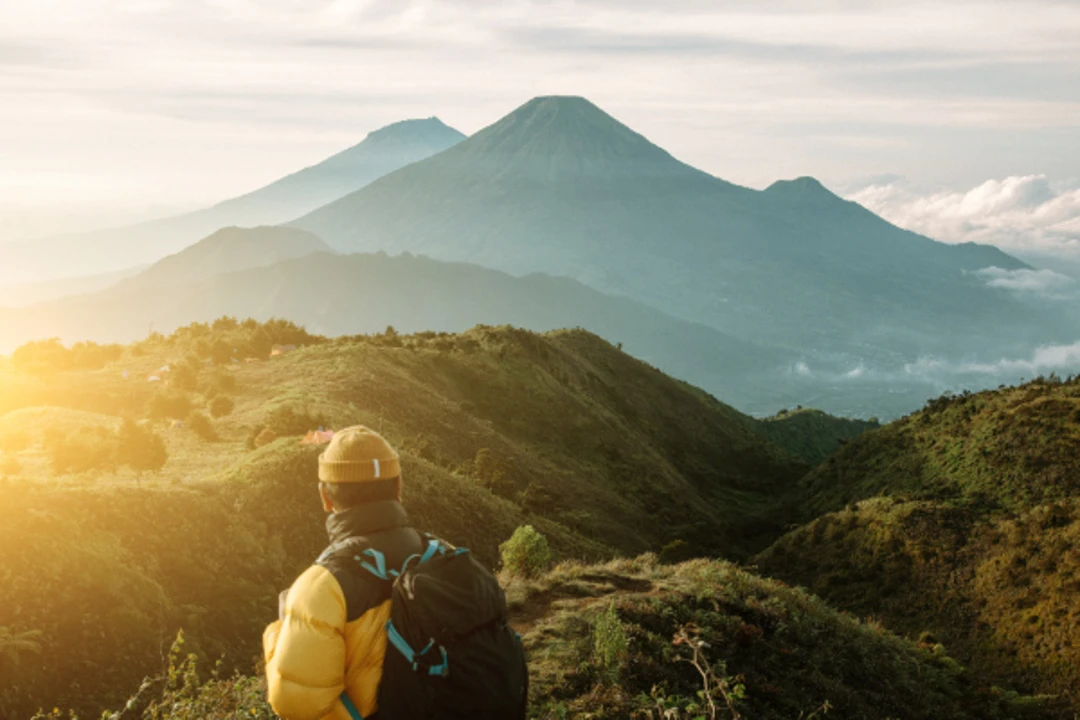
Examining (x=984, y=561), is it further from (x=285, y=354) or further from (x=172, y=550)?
(x=285, y=354)

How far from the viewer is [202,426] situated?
2744 centimetres

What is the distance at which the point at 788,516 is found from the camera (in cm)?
4869

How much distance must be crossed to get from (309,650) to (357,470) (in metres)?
1.06

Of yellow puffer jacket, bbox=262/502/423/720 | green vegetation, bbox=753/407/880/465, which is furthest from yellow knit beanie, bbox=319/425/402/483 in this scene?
green vegetation, bbox=753/407/880/465

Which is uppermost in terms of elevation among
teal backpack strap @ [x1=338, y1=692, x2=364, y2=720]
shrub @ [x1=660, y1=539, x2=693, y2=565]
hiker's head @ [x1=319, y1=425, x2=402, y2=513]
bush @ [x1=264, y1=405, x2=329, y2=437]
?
hiker's head @ [x1=319, y1=425, x2=402, y2=513]

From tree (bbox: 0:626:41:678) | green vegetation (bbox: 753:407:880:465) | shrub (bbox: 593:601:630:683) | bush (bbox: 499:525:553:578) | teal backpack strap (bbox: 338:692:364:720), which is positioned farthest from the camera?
green vegetation (bbox: 753:407:880:465)

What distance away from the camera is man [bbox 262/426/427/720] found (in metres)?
4.12

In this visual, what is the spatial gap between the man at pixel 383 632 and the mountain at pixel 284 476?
9120 mm

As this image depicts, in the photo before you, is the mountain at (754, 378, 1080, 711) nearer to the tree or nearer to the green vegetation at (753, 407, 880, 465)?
the tree

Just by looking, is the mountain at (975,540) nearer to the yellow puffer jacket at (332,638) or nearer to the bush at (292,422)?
the bush at (292,422)

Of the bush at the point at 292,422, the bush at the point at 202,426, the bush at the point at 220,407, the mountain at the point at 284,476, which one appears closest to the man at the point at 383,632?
the mountain at the point at 284,476

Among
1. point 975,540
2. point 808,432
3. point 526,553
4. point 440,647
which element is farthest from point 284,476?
point 808,432

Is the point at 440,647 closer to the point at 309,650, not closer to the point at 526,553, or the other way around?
the point at 309,650

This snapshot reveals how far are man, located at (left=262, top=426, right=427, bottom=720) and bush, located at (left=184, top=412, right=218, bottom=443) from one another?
2444cm
